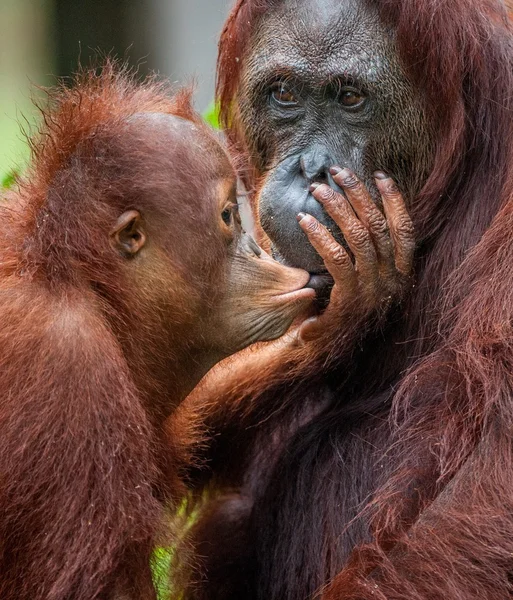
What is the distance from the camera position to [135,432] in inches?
120

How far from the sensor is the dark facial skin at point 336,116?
12.0 ft

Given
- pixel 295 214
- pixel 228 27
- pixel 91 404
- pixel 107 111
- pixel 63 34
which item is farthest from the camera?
pixel 63 34

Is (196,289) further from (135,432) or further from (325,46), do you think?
(325,46)

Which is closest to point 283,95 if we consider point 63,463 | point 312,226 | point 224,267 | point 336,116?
point 336,116

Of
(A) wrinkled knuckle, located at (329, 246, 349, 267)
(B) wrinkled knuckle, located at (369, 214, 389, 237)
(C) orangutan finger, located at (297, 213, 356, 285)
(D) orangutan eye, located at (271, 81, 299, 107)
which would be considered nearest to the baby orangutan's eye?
(C) orangutan finger, located at (297, 213, 356, 285)

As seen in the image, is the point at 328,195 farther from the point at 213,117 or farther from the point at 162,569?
the point at 213,117

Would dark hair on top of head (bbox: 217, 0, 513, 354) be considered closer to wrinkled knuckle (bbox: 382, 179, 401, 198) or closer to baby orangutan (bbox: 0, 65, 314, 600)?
wrinkled knuckle (bbox: 382, 179, 401, 198)

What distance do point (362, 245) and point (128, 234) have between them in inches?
28.9

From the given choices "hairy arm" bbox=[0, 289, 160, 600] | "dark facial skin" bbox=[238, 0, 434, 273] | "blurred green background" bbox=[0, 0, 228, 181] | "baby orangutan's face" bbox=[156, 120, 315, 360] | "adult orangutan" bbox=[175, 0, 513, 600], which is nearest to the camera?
"hairy arm" bbox=[0, 289, 160, 600]

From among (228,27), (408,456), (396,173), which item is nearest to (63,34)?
(228,27)

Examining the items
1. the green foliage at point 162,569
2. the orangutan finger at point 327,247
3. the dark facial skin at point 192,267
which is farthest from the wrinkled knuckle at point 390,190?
the green foliage at point 162,569

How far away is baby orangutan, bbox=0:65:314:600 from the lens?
115 inches

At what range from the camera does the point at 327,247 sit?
11.4 feet

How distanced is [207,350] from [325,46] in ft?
3.57
